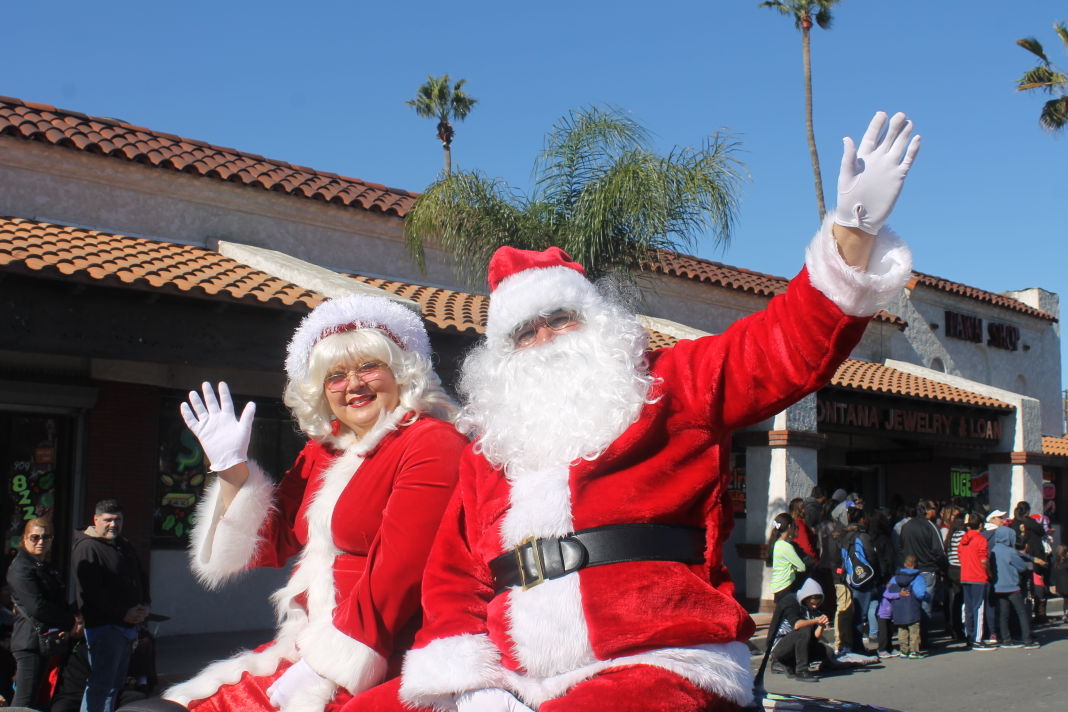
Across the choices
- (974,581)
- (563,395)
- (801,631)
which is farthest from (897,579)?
(563,395)

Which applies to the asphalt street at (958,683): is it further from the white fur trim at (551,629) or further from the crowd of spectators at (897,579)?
the white fur trim at (551,629)

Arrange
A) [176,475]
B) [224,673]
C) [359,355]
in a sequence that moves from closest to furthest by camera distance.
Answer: [224,673] < [359,355] < [176,475]

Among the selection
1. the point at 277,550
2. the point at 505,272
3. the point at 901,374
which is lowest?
the point at 277,550

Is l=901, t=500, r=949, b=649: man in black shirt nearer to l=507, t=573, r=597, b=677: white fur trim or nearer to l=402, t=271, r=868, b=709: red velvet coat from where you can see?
l=402, t=271, r=868, b=709: red velvet coat

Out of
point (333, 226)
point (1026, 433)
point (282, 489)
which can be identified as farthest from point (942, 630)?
point (282, 489)

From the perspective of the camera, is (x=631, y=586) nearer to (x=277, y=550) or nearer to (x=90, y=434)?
(x=277, y=550)

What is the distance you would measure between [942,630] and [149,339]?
10.5 m

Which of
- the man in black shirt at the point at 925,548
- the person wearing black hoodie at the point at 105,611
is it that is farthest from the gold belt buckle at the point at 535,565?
the man in black shirt at the point at 925,548

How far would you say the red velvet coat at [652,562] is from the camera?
7.73ft

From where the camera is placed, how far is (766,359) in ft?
7.95

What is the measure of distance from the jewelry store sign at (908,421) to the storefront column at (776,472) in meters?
0.72

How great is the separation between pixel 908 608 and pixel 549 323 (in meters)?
9.44

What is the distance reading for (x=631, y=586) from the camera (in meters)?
2.42

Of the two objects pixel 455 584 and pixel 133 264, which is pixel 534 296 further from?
pixel 133 264
